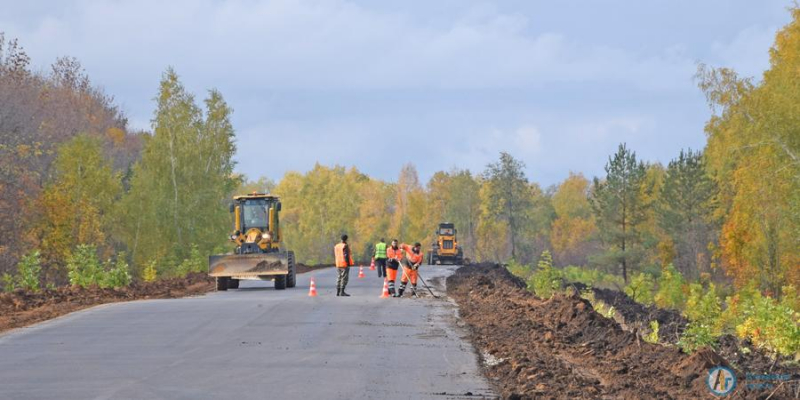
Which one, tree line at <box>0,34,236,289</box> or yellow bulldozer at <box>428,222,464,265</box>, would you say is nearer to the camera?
tree line at <box>0,34,236,289</box>

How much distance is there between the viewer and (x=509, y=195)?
13350cm

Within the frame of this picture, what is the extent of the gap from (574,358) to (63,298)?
17.4m

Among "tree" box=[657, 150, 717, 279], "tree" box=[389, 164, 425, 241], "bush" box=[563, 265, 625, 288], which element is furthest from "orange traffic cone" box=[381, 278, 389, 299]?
"tree" box=[389, 164, 425, 241]

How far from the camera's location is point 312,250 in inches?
6093

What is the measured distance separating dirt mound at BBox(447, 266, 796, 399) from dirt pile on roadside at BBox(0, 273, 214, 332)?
956 centimetres

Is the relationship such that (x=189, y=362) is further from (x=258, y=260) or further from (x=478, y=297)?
(x=258, y=260)

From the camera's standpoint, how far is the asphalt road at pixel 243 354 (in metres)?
12.8

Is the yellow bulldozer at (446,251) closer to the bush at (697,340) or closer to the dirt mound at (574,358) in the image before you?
the dirt mound at (574,358)

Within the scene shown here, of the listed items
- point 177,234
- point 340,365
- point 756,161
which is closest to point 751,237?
point 756,161

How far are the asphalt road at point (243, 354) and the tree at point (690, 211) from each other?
62.6 m

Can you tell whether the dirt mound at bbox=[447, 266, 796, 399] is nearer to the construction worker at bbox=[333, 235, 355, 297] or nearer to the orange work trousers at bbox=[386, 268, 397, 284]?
the construction worker at bbox=[333, 235, 355, 297]

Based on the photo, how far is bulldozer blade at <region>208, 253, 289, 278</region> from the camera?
117 feet

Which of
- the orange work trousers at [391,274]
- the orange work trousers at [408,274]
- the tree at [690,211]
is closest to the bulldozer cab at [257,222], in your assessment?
the orange work trousers at [408,274]

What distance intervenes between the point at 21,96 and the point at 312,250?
84.7 meters
